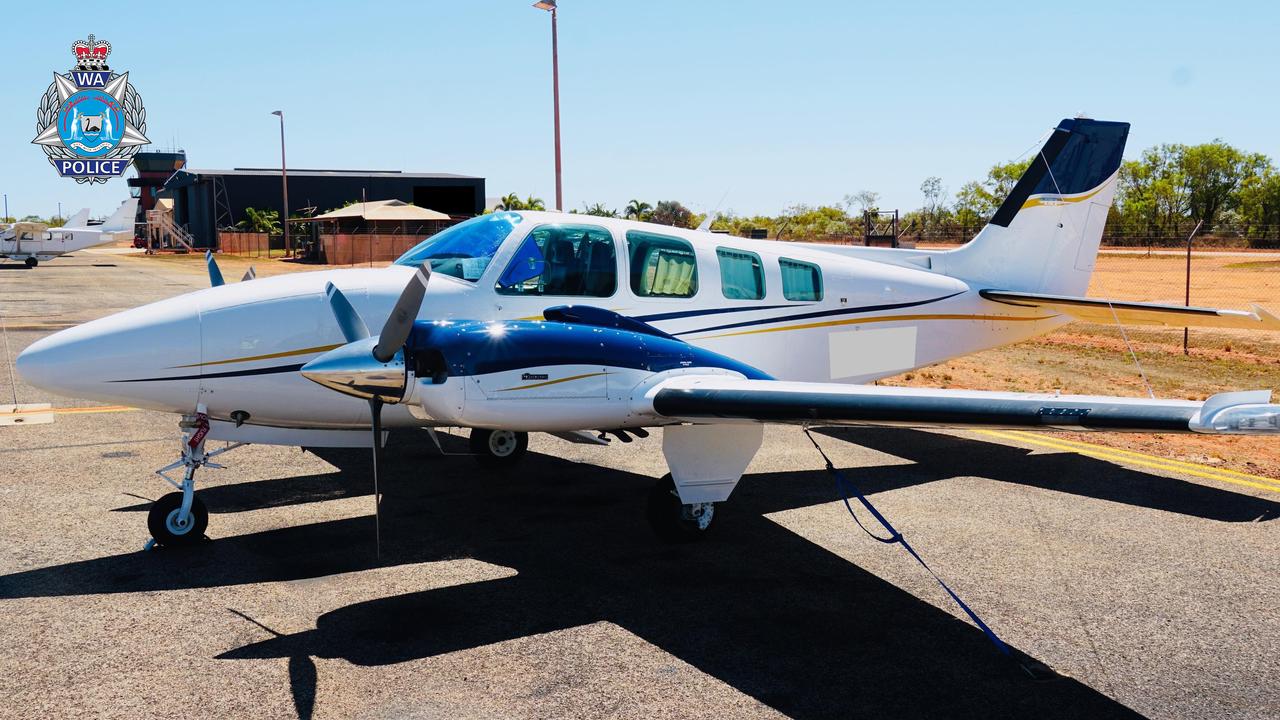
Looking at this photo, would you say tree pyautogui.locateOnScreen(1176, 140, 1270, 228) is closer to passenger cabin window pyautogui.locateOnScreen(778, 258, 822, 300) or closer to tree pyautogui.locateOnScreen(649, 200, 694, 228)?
tree pyautogui.locateOnScreen(649, 200, 694, 228)

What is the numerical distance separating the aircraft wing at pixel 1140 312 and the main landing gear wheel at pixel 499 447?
624 centimetres

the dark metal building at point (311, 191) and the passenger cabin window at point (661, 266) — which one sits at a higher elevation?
the dark metal building at point (311, 191)

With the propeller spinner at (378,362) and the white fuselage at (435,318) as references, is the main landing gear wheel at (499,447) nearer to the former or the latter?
the white fuselage at (435,318)

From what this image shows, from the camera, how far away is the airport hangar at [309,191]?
300ft

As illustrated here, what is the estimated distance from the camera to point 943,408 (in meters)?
6.89

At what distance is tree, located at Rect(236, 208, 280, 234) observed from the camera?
85250 mm

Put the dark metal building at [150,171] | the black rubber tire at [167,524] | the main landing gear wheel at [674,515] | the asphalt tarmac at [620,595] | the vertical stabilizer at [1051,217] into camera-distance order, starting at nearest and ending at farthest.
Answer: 1. the asphalt tarmac at [620,595]
2. the black rubber tire at [167,524]
3. the main landing gear wheel at [674,515]
4. the vertical stabilizer at [1051,217]
5. the dark metal building at [150,171]

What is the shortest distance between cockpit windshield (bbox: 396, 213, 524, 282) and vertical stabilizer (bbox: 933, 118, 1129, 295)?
612cm

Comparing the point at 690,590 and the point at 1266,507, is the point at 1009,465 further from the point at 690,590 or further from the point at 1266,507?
the point at 690,590

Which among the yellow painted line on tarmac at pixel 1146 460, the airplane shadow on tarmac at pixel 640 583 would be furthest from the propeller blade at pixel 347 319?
the yellow painted line on tarmac at pixel 1146 460

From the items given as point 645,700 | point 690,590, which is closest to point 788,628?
point 690,590

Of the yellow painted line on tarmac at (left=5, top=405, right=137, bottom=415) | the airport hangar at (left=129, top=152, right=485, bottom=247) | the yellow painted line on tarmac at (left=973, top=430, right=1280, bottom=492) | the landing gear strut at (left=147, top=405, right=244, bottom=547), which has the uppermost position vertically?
the airport hangar at (left=129, top=152, right=485, bottom=247)

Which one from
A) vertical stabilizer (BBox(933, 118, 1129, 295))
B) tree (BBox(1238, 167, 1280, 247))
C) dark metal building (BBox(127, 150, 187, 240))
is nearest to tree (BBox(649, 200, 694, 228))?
vertical stabilizer (BBox(933, 118, 1129, 295))

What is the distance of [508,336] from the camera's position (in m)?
7.67
